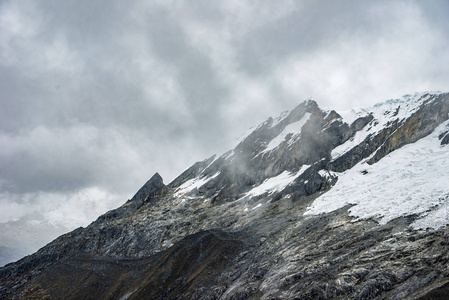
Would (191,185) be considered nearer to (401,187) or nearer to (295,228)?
(295,228)

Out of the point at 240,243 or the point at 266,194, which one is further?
the point at 266,194

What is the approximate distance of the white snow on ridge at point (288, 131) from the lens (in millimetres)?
142375

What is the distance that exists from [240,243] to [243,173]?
6845 centimetres

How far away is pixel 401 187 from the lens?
186 feet

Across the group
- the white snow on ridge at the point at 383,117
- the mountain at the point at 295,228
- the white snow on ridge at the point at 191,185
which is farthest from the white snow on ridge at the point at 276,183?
the white snow on ridge at the point at 191,185

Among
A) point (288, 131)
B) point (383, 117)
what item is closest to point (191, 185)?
point (288, 131)

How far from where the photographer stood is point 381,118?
109 metres

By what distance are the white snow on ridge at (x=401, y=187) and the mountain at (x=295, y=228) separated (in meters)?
0.34

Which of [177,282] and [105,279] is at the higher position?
[105,279]

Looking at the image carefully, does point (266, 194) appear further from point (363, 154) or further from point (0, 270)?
point (0, 270)

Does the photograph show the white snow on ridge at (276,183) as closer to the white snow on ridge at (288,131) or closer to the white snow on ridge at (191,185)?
the white snow on ridge at (288,131)

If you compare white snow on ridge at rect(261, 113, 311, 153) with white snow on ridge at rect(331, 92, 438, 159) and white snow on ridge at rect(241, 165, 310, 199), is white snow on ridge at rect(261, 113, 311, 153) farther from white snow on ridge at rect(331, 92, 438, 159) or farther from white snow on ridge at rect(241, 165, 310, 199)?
white snow on ridge at rect(331, 92, 438, 159)

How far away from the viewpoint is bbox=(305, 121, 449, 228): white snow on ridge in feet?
147

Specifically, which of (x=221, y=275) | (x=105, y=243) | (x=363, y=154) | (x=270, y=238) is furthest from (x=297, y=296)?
(x=105, y=243)
